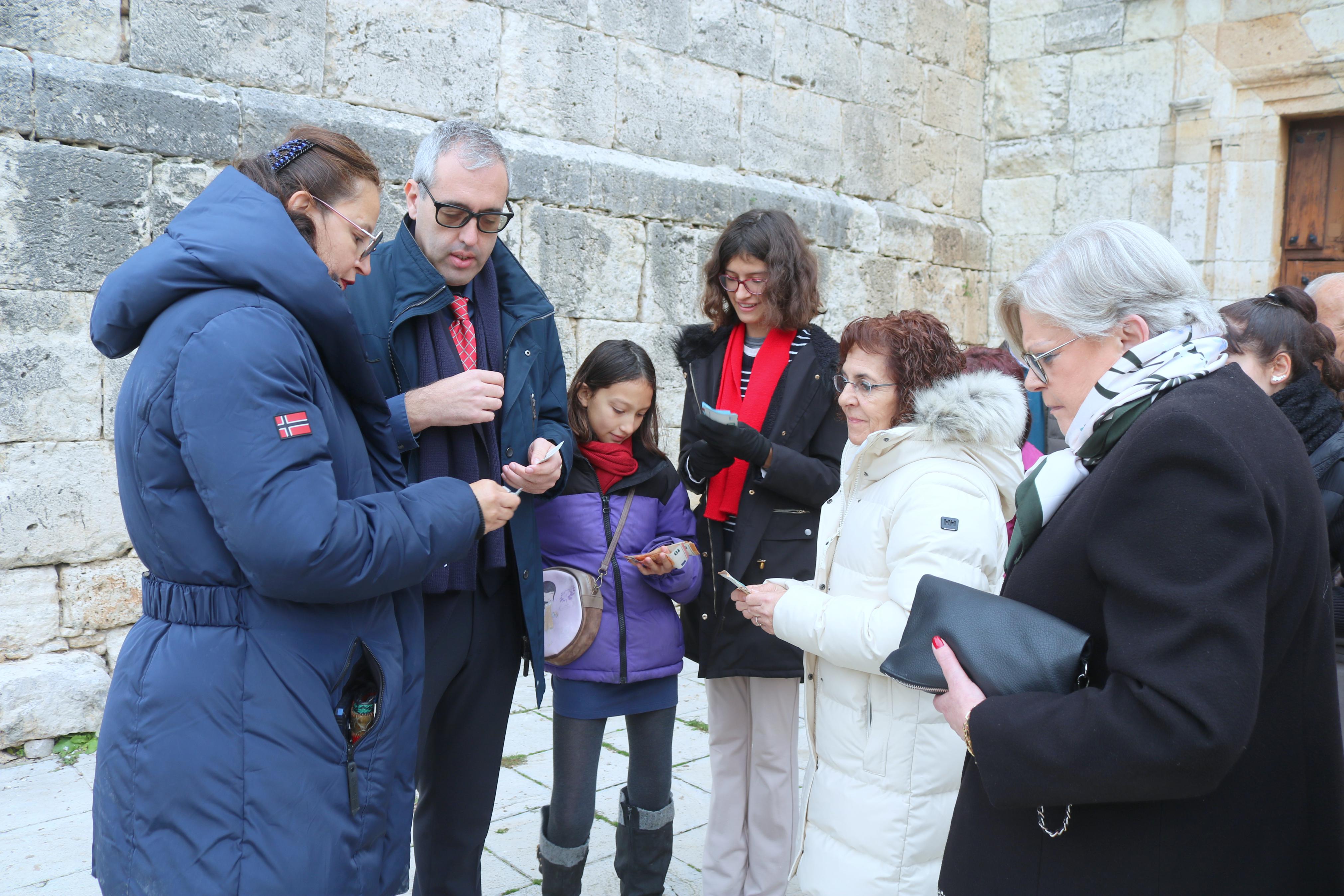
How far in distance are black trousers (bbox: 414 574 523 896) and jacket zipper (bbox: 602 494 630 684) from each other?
0.95 ft

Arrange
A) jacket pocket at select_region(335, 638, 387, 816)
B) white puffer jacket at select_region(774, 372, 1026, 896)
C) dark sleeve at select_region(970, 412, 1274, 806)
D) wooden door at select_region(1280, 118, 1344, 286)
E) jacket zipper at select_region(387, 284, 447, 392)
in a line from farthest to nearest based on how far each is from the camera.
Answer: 1. wooden door at select_region(1280, 118, 1344, 286)
2. jacket zipper at select_region(387, 284, 447, 392)
3. white puffer jacket at select_region(774, 372, 1026, 896)
4. jacket pocket at select_region(335, 638, 387, 816)
5. dark sleeve at select_region(970, 412, 1274, 806)

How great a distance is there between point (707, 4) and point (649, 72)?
2.13 ft

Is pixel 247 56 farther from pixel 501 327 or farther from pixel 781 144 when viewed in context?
pixel 781 144

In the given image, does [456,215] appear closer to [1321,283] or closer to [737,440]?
[737,440]

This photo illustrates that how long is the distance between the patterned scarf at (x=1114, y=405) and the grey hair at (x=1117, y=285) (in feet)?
0.12

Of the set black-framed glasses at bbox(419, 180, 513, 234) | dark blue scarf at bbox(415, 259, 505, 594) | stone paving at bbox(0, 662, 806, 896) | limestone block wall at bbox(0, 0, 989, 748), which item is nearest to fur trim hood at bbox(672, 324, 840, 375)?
dark blue scarf at bbox(415, 259, 505, 594)

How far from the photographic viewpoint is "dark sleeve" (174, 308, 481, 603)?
1482 mm

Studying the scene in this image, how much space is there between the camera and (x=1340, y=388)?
3.04 metres

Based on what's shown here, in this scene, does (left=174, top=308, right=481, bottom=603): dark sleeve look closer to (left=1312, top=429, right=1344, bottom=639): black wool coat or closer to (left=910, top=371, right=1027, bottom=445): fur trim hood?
(left=910, top=371, right=1027, bottom=445): fur trim hood

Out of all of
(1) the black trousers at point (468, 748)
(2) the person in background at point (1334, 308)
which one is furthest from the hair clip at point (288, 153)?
(2) the person in background at point (1334, 308)

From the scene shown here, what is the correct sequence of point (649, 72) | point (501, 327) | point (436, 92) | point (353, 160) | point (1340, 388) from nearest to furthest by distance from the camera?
point (353, 160)
point (501, 327)
point (1340, 388)
point (436, 92)
point (649, 72)

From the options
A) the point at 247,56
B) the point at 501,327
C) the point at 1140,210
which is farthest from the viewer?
the point at 1140,210

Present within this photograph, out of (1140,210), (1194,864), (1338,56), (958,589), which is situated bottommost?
(1194,864)

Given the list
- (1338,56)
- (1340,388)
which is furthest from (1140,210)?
(1340,388)
